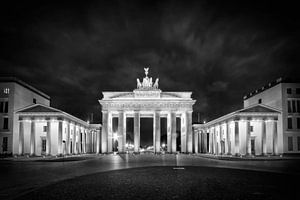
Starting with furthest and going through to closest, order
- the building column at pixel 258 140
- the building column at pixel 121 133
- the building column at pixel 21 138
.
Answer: the building column at pixel 121 133 < the building column at pixel 258 140 < the building column at pixel 21 138

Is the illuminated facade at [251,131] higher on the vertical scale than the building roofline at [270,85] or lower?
lower

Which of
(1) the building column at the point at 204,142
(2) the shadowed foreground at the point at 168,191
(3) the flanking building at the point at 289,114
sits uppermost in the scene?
(3) the flanking building at the point at 289,114

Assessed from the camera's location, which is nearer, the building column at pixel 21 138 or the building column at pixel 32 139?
the building column at pixel 21 138

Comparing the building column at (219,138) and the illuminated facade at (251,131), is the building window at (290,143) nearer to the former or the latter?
the illuminated facade at (251,131)

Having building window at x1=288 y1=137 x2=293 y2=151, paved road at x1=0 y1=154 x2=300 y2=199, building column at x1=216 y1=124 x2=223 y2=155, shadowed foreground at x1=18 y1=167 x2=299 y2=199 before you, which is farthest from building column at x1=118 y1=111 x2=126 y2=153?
shadowed foreground at x1=18 y1=167 x2=299 y2=199

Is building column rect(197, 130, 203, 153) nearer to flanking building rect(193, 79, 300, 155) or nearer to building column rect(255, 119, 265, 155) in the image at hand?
flanking building rect(193, 79, 300, 155)

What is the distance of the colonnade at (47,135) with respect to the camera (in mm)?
64562

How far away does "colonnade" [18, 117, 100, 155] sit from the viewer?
212 ft

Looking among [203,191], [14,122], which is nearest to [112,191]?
[203,191]

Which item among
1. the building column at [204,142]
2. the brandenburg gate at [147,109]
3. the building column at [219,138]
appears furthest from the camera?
the building column at [204,142]

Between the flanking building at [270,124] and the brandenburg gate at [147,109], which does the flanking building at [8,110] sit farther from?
the flanking building at [270,124]

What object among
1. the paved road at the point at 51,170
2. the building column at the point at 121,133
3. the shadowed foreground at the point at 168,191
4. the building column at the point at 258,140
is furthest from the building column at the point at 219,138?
the shadowed foreground at the point at 168,191

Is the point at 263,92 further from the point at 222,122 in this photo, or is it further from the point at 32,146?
the point at 32,146

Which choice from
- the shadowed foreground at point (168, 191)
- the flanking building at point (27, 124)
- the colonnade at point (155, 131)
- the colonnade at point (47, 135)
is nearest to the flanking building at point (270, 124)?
the colonnade at point (155, 131)
